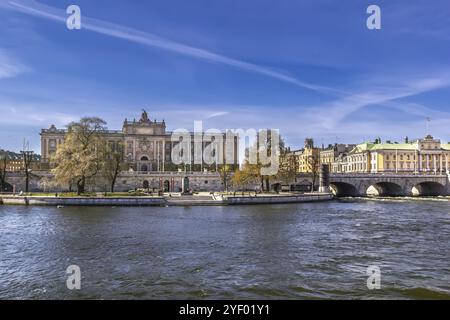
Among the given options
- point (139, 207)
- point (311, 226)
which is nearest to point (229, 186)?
point (139, 207)

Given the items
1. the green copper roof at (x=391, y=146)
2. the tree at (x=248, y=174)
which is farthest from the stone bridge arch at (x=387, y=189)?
the tree at (x=248, y=174)

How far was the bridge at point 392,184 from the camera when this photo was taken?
11260 centimetres

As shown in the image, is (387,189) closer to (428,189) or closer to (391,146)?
(428,189)

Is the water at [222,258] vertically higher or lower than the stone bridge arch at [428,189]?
lower

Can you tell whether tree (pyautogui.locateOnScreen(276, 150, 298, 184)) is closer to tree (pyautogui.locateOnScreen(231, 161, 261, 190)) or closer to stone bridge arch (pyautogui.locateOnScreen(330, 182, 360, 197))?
tree (pyautogui.locateOnScreen(231, 161, 261, 190))

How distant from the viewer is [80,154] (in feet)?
231

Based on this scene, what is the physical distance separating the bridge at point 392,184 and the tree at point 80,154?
61.7 meters

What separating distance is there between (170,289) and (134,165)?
128m

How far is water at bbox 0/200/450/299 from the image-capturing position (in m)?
20.9

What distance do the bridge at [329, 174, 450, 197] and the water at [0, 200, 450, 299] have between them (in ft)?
217

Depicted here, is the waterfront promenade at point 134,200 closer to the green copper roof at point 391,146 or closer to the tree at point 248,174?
the tree at point 248,174

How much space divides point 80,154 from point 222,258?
1951 inches

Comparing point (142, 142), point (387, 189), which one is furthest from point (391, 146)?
point (142, 142)
